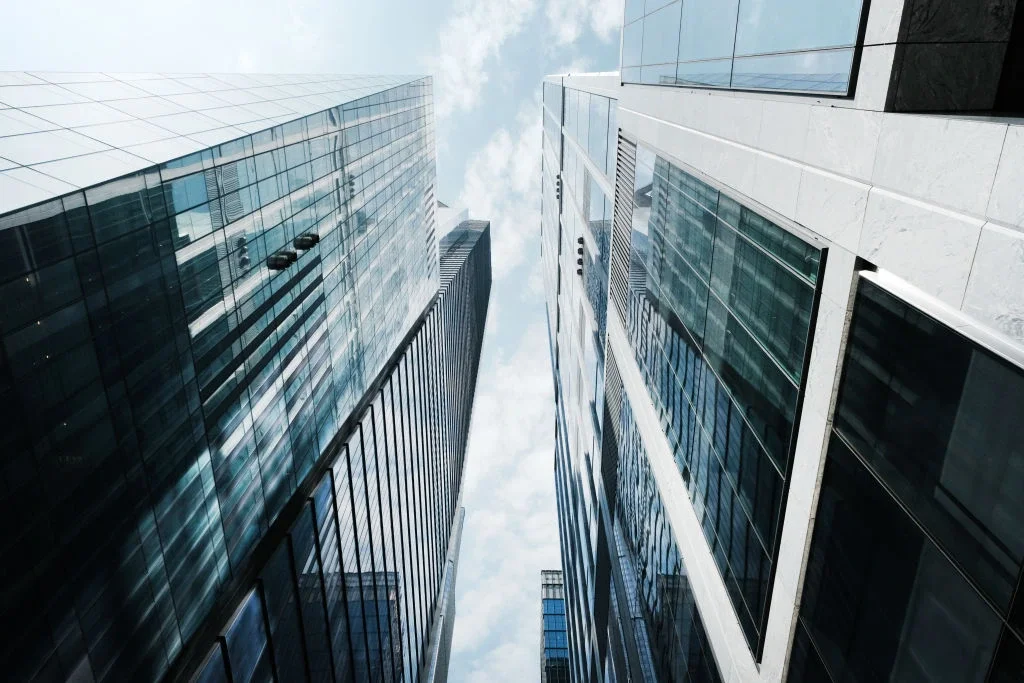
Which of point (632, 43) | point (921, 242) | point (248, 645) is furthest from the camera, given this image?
point (632, 43)

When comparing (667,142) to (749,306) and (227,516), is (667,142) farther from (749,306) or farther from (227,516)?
(227,516)

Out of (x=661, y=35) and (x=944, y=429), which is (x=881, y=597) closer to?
(x=944, y=429)

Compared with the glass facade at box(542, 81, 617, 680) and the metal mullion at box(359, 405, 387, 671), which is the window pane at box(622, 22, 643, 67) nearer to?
the glass facade at box(542, 81, 617, 680)

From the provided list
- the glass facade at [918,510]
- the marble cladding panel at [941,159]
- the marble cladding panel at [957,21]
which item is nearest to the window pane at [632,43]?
the marble cladding panel at [957,21]

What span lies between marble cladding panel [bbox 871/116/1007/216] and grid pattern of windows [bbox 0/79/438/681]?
1538 centimetres

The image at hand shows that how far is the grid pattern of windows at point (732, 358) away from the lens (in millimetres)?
13062

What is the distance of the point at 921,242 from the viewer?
26.8ft

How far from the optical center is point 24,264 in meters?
11.9

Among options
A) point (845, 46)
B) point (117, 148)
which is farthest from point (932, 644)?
point (117, 148)

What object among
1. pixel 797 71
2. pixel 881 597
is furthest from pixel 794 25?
pixel 881 597

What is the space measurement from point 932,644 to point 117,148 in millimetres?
19913

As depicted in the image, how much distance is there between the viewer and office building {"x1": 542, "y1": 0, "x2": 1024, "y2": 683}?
722 centimetres

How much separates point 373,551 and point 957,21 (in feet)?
141

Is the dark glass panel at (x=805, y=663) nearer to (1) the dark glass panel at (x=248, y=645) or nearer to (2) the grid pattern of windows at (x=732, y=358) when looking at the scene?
(2) the grid pattern of windows at (x=732, y=358)
